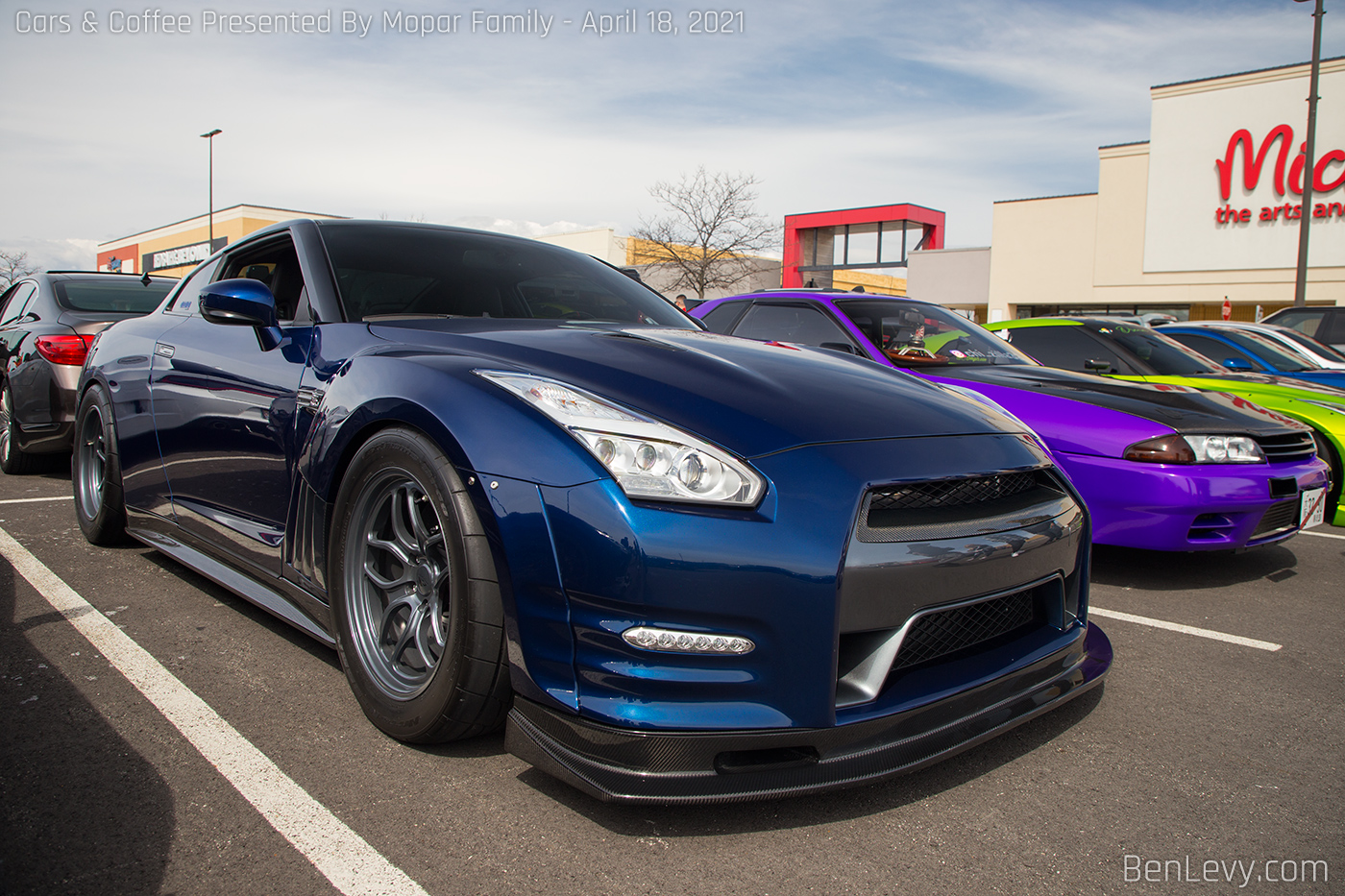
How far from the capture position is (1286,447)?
14.2ft

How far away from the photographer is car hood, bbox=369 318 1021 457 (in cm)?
205

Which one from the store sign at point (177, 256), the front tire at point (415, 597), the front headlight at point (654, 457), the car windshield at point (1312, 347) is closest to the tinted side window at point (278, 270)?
the front tire at point (415, 597)

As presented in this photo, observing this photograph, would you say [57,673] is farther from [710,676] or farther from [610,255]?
[610,255]

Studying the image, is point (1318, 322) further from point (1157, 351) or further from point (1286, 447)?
point (1286, 447)

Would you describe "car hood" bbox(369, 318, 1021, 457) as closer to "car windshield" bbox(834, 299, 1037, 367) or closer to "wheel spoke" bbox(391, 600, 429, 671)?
"wheel spoke" bbox(391, 600, 429, 671)

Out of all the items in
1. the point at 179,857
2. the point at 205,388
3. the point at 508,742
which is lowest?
the point at 179,857

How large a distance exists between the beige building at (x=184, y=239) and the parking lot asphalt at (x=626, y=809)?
47282mm

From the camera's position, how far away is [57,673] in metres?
2.72

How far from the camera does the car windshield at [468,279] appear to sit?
288cm

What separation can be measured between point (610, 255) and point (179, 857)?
42.6 meters

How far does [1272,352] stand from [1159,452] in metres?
5.44

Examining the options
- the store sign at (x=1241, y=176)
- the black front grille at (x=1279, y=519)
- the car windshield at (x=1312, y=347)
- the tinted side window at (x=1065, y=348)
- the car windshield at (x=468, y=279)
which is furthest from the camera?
the store sign at (x=1241, y=176)

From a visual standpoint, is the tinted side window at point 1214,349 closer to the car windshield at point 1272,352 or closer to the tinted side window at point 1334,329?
the car windshield at point 1272,352

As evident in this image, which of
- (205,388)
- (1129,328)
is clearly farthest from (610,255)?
(205,388)
